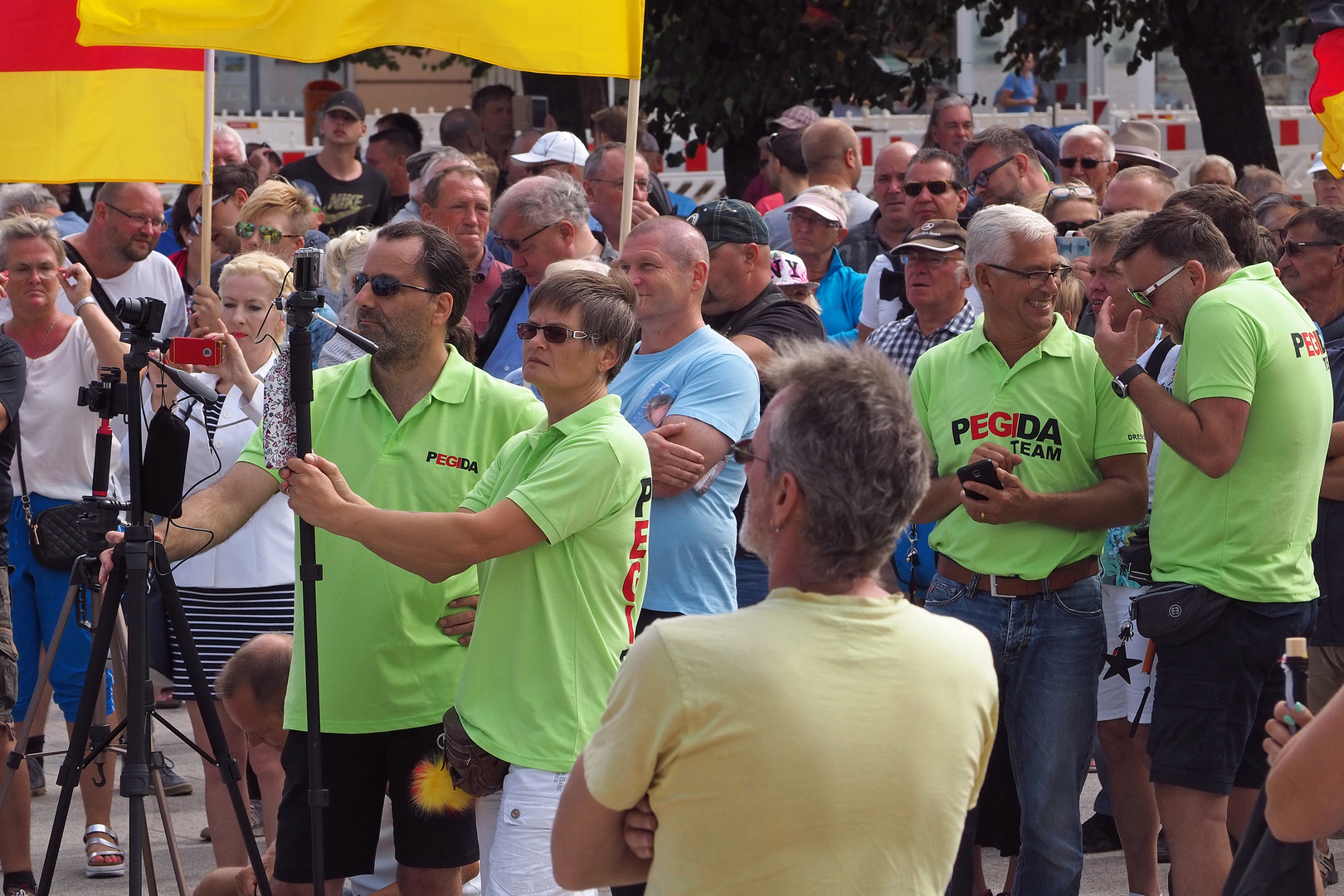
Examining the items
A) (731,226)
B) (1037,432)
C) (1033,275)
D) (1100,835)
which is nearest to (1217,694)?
(1037,432)

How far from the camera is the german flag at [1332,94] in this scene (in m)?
6.06

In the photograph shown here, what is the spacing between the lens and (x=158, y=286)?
24.8 feet

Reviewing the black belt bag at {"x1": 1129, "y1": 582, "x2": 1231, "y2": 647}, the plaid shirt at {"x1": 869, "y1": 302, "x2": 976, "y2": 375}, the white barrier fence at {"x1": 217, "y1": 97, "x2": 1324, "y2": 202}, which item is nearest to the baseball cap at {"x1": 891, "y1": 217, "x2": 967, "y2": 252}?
the plaid shirt at {"x1": 869, "y1": 302, "x2": 976, "y2": 375}

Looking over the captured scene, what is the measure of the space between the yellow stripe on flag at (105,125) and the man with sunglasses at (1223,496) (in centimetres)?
348

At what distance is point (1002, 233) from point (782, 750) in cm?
267

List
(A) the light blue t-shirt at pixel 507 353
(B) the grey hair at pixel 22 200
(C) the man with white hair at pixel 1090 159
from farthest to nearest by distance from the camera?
(C) the man with white hair at pixel 1090 159 → (B) the grey hair at pixel 22 200 → (A) the light blue t-shirt at pixel 507 353

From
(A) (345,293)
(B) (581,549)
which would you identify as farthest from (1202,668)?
(A) (345,293)

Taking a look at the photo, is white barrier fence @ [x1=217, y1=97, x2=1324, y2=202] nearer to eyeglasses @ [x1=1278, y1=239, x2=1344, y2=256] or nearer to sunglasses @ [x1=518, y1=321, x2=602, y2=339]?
eyeglasses @ [x1=1278, y1=239, x2=1344, y2=256]

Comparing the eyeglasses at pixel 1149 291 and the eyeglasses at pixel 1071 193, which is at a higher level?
the eyeglasses at pixel 1071 193

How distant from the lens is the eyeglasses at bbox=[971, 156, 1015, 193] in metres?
7.74

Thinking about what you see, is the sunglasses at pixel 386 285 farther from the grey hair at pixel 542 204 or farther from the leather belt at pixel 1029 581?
the grey hair at pixel 542 204

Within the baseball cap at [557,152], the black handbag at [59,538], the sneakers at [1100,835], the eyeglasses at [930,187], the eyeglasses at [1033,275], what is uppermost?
the baseball cap at [557,152]

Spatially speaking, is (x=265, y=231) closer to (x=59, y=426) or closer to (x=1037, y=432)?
(x=59, y=426)

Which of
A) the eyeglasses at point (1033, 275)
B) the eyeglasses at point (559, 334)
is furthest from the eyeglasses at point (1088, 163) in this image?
the eyeglasses at point (559, 334)
